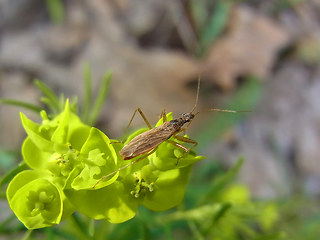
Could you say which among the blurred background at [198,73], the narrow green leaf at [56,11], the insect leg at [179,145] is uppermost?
the narrow green leaf at [56,11]

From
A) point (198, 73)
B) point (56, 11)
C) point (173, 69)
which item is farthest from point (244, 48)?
point (56, 11)

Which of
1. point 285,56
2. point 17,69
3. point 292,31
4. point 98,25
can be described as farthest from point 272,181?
point 17,69

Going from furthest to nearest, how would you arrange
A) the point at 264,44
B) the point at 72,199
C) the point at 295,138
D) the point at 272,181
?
the point at 264,44, the point at 295,138, the point at 272,181, the point at 72,199

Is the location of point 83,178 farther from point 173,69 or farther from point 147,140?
point 173,69

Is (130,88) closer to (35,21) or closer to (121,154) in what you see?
(35,21)

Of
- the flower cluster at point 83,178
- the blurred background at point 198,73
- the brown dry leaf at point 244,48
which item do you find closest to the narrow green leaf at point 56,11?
the blurred background at point 198,73

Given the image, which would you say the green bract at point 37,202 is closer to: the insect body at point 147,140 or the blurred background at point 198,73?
the insect body at point 147,140
